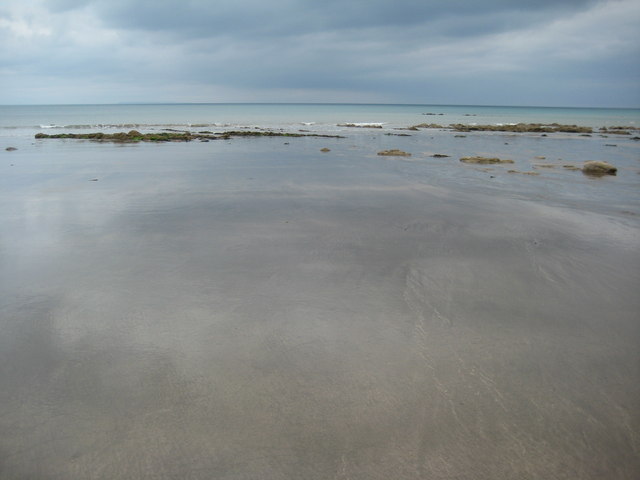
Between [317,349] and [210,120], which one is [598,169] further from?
[210,120]

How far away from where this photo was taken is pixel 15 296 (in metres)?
5.56

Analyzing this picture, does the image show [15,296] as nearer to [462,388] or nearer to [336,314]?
[336,314]

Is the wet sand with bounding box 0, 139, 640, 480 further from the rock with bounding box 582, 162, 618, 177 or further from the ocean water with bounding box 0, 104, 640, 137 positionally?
the ocean water with bounding box 0, 104, 640, 137

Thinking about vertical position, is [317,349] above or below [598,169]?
below

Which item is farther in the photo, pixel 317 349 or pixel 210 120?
pixel 210 120

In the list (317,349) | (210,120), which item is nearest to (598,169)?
(317,349)

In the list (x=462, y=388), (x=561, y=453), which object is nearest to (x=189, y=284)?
(x=462, y=388)

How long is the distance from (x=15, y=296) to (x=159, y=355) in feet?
9.60

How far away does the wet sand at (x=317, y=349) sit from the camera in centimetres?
312

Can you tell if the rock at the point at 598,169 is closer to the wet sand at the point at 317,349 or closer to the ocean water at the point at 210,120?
the wet sand at the point at 317,349

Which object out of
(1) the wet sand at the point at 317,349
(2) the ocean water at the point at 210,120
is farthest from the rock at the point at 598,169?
(2) the ocean water at the point at 210,120

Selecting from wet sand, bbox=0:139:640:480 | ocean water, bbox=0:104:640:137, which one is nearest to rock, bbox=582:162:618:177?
wet sand, bbox=0:139:640:480

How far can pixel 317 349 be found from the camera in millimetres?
4430

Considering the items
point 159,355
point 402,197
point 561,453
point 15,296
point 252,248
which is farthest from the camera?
point 402,197
